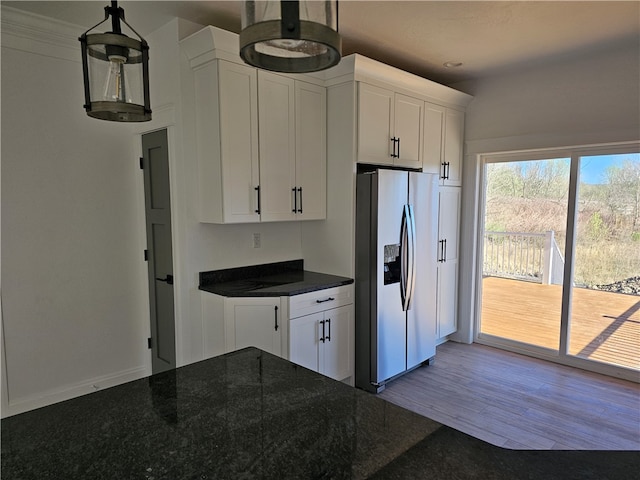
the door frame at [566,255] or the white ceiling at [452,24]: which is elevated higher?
the white ceiling at [452,24]

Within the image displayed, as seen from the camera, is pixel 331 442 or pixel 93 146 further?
pixel 93 146

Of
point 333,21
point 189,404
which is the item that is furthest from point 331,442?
point 333,21

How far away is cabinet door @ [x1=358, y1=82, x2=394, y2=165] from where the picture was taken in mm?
3279

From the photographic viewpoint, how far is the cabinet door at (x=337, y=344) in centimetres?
314

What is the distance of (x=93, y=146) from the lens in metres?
3.13

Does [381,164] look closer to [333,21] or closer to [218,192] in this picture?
[218,192]

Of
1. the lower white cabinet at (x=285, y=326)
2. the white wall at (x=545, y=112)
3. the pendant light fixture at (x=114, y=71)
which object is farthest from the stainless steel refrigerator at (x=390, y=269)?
the pendant light fixture at (x=114, y=71)

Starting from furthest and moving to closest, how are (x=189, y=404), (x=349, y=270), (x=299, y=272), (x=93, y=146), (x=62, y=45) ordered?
(x=299, y=272)
(x=349, y=270)
(x=93, y=146)
(x=62, y=45)
(x=189, y=404)

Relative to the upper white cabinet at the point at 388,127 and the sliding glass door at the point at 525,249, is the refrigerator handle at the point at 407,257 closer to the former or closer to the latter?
the upper white cabinet at the point at 388,127

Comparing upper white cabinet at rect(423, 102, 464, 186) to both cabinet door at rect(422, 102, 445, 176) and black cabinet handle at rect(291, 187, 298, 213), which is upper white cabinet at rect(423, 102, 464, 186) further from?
black cabinet handle at rect(291, 187, 298, 213)

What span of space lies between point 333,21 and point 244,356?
4.12ft

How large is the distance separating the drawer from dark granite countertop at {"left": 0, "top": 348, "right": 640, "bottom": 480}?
154 cm

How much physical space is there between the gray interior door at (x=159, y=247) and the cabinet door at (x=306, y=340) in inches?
38.5

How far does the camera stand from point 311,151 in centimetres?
335
